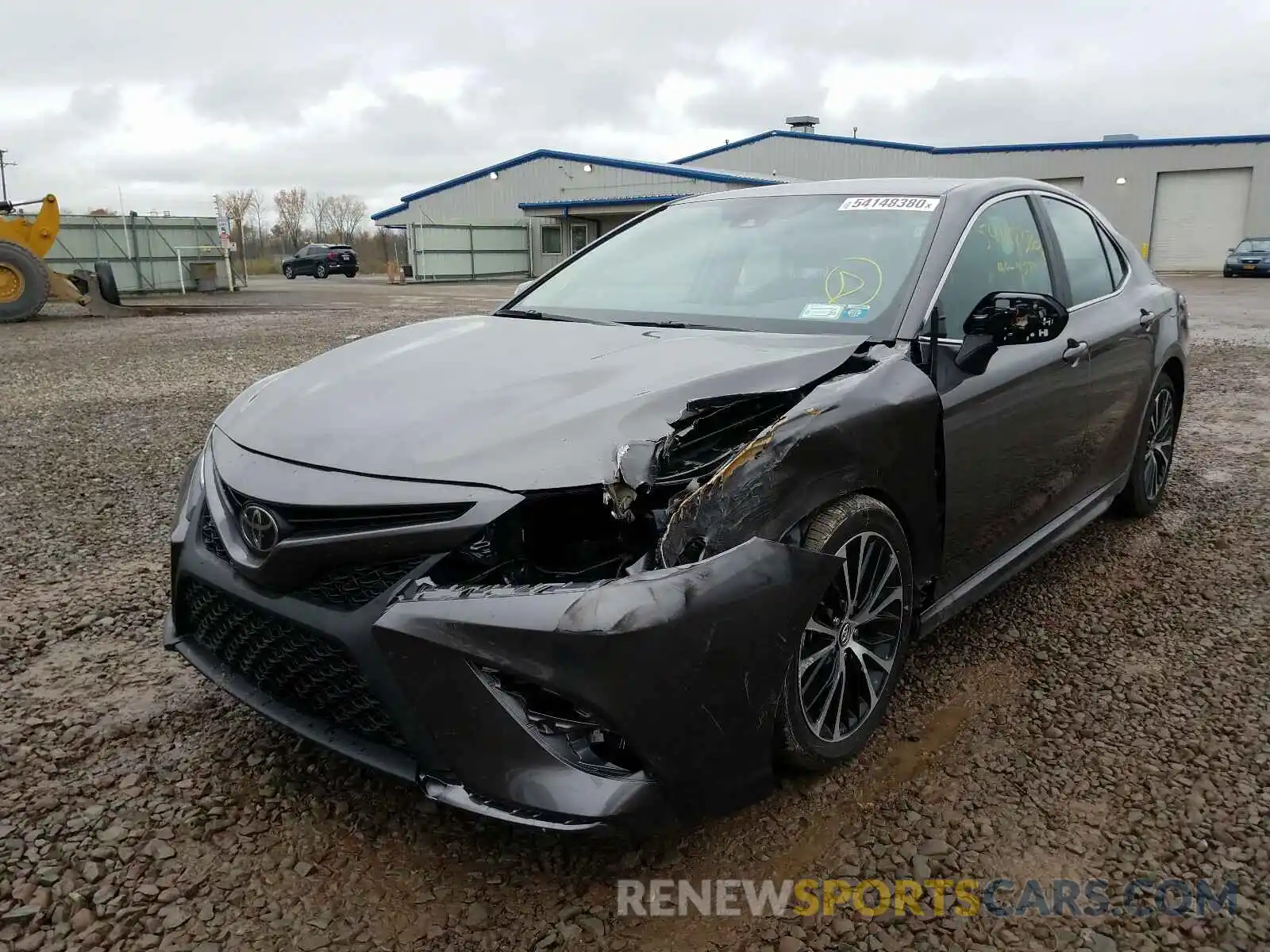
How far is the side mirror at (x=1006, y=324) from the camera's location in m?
2.78

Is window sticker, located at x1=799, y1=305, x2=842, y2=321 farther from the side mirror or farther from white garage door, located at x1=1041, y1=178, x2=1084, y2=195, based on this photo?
white garage door, located at x1=1041, y1=178, x2=1084, y2=195

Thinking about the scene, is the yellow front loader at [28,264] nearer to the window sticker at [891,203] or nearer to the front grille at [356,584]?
the window sticker at [891,203]

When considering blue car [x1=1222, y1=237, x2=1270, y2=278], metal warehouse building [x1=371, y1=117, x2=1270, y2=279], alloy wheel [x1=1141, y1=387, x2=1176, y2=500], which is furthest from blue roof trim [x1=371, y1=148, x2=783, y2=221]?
alloy wheel [x1=1141, y1=387, x2=1176, y2=500]

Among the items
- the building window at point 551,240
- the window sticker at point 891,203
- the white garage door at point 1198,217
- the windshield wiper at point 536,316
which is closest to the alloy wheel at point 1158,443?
the window sticker at point 891,203

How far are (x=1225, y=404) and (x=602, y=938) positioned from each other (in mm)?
7656

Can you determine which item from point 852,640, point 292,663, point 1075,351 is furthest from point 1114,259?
point 292,663

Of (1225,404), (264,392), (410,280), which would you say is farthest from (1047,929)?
(410,280)

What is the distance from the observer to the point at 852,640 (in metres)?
2.46

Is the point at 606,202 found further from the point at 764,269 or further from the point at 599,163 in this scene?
the point at 764,269

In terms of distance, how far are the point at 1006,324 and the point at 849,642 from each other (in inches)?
42.2

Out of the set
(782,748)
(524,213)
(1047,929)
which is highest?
(524,213)

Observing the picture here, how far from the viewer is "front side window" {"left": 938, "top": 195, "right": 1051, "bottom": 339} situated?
9.68ft

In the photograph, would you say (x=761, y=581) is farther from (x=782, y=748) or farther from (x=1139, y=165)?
(x=1139, y=165)

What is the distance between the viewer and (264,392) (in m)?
2.81
